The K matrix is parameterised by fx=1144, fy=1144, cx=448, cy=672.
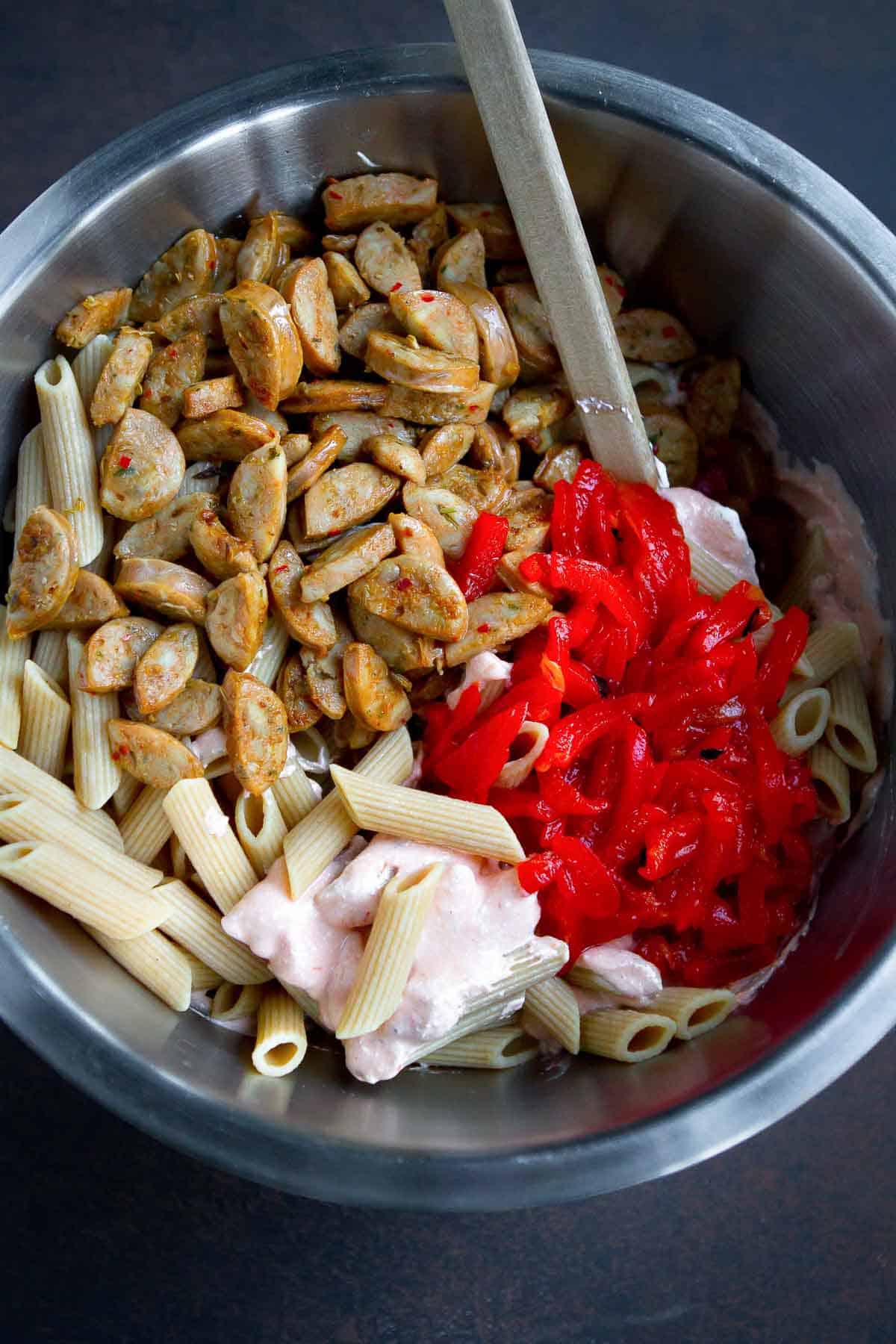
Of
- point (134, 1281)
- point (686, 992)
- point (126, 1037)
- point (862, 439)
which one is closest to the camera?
point (126, 1037)

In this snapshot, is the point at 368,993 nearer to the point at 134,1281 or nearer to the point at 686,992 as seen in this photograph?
the point at 686,992

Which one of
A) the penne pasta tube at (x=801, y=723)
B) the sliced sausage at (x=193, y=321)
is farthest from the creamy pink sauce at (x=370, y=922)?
the sliced sausage at (x=193, y=321)

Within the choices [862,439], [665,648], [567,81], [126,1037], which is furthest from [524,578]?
[126,1037]

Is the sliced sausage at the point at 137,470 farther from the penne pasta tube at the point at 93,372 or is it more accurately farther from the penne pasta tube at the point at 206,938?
the penne pasta tube at the point at 206,938

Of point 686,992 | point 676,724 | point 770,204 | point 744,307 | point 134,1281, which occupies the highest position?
point 770,204

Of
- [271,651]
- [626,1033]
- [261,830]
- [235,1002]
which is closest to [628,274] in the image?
[271,651]

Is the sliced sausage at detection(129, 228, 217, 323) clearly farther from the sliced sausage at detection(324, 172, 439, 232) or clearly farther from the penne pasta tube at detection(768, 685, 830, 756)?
the penne pasta tube at detection(768, 685, 830, 756)
